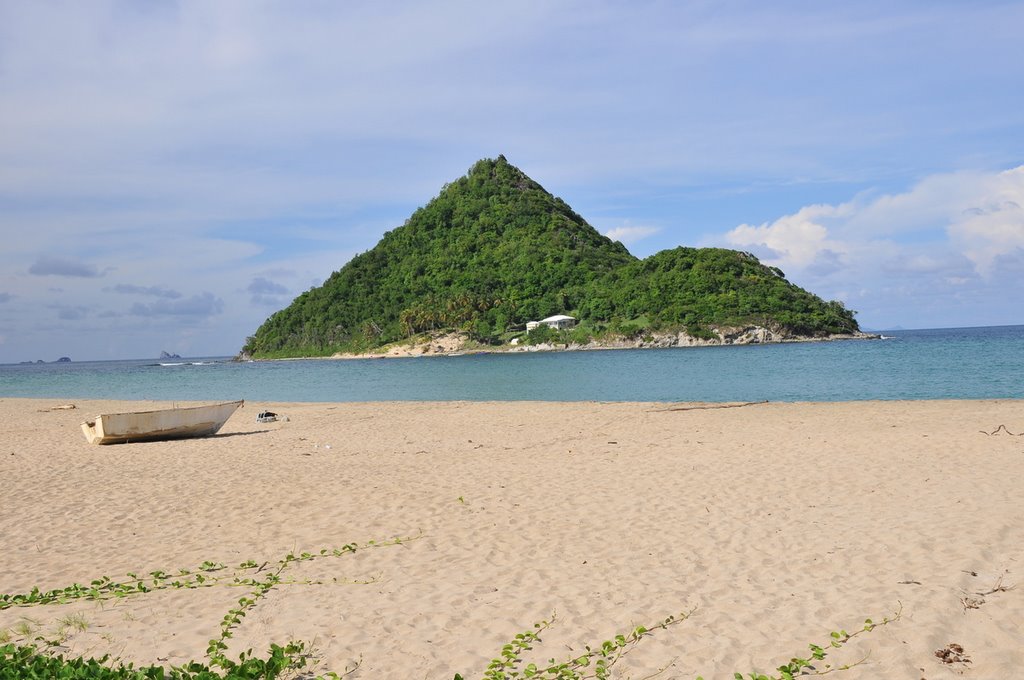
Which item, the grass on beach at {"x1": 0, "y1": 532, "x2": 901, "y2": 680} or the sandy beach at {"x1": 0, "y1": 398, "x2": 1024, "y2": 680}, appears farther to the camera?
the sandy beach at {"x1": 0, "y1": 398, "x2": 1024, "y2": 680}

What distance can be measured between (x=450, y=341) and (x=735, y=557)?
4642 inches

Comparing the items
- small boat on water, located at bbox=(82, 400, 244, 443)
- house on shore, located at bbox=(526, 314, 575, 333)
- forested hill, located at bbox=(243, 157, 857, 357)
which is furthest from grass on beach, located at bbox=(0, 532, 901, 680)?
house on shore, located at bbox=(526, 314, 575, 333)

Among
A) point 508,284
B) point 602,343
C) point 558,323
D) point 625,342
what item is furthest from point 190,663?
point 508,284

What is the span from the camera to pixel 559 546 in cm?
815

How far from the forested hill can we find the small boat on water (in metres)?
98.4

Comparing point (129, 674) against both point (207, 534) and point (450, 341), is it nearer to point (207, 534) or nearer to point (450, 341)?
point (207, 534)

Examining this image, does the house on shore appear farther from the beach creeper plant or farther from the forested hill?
the beach creeper plant

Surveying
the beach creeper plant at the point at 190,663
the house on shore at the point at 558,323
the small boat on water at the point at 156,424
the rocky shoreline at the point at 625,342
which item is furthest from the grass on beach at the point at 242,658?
the house on shore at the point at 558,323

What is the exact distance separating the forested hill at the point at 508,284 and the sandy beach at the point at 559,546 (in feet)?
336

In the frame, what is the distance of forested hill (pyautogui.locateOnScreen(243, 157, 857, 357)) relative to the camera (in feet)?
394

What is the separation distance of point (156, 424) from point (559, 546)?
564 inches

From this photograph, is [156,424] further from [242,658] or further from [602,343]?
[602,343]

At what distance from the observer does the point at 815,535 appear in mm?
8141

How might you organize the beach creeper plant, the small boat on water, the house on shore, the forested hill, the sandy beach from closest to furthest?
1. the beach creeper plant
2. the sandy beach
3. the small boat on water
4. the forested hill
5. the house on shore
